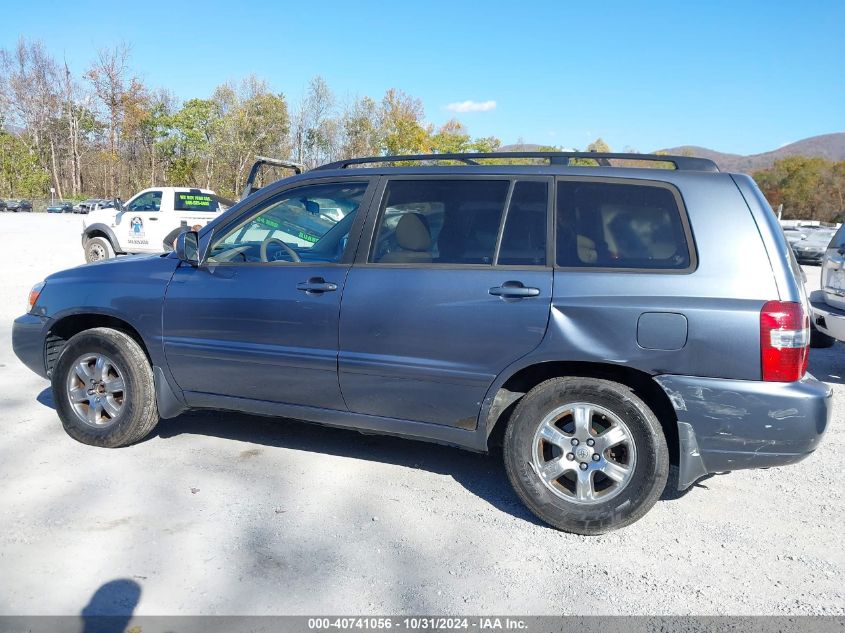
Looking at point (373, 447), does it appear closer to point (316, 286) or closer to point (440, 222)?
point (316, 286)

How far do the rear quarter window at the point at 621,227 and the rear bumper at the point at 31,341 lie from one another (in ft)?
11.4

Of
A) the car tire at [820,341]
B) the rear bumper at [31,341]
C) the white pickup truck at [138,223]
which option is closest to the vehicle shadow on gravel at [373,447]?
the rear bumper at [31,341]

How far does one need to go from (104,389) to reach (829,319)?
20.0 ft

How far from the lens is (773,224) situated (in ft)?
10.5

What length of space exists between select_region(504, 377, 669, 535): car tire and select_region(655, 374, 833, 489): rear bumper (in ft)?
0.50

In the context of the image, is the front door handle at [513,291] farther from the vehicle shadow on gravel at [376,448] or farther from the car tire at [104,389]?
the car tire at [104,389]

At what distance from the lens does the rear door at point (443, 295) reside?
342 cm

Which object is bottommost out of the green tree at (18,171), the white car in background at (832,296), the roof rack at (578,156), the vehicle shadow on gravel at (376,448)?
the vehicle shadow on gravel at (376,448)

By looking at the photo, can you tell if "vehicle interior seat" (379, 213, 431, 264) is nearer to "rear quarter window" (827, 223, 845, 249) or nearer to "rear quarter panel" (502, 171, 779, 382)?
"rear quarter panel" (502, 171, 779, 382)

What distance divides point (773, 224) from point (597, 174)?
2.87 ft

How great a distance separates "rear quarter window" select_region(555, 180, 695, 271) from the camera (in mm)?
3287

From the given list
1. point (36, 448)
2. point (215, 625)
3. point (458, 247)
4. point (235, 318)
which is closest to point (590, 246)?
point (458, 247)

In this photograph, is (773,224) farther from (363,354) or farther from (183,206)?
(183,206)

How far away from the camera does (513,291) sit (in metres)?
3.39
